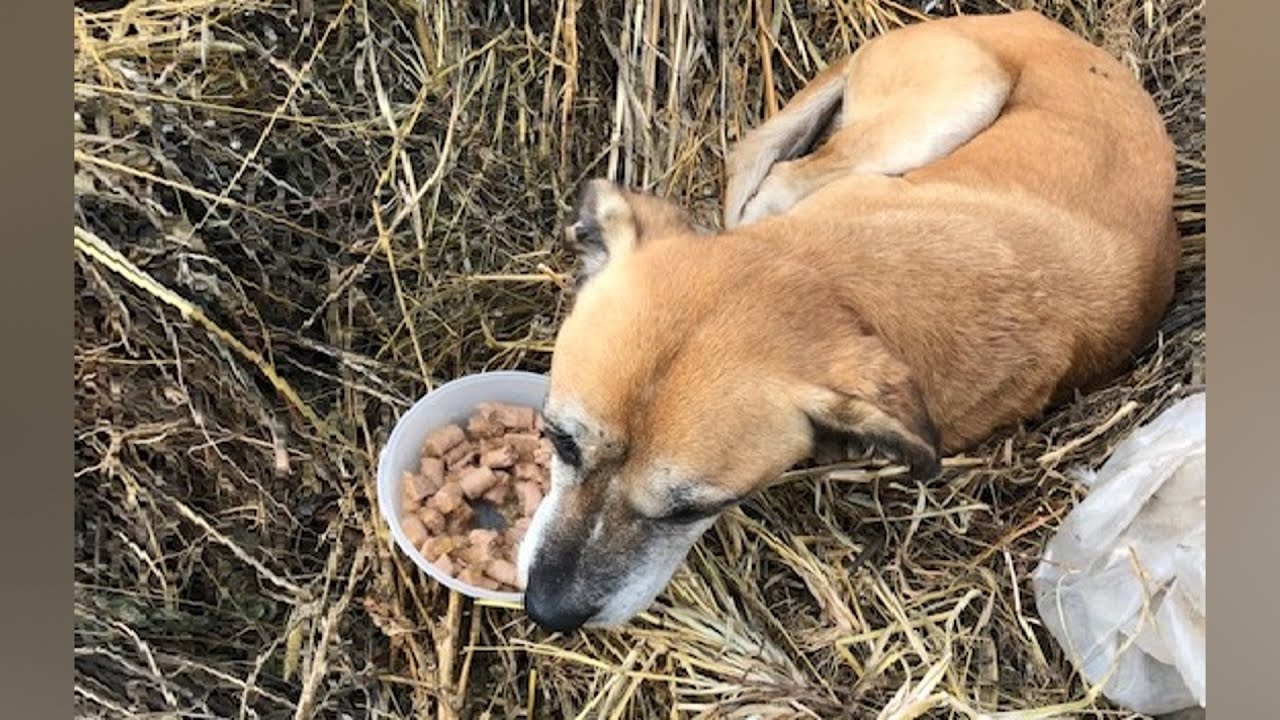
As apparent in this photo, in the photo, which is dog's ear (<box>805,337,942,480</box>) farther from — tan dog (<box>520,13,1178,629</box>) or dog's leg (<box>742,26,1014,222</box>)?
dog's leg (<box>742,26,1014,222</box>)

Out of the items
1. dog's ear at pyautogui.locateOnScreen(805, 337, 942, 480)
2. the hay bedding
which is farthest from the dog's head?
the hay bedding

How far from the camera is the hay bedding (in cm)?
160

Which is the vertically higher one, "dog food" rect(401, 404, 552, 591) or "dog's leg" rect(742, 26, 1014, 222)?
"dog's leg" rect(742, 26, 1014, 222)

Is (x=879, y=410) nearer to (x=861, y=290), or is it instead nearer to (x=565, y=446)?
(x=861, y=290)

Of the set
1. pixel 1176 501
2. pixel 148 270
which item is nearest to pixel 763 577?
pixel 1176 501

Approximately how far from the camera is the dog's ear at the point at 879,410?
1.35 metres

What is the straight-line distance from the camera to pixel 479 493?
1644 millimetres

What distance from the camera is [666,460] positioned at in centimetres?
134

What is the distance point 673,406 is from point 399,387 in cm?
54

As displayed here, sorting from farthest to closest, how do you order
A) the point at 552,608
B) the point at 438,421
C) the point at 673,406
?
the point at 438,421
the point at 552,608
the point at 673,406

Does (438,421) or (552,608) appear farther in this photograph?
(438,421)

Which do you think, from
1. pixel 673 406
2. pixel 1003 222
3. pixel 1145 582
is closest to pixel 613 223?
pixel 673 406
